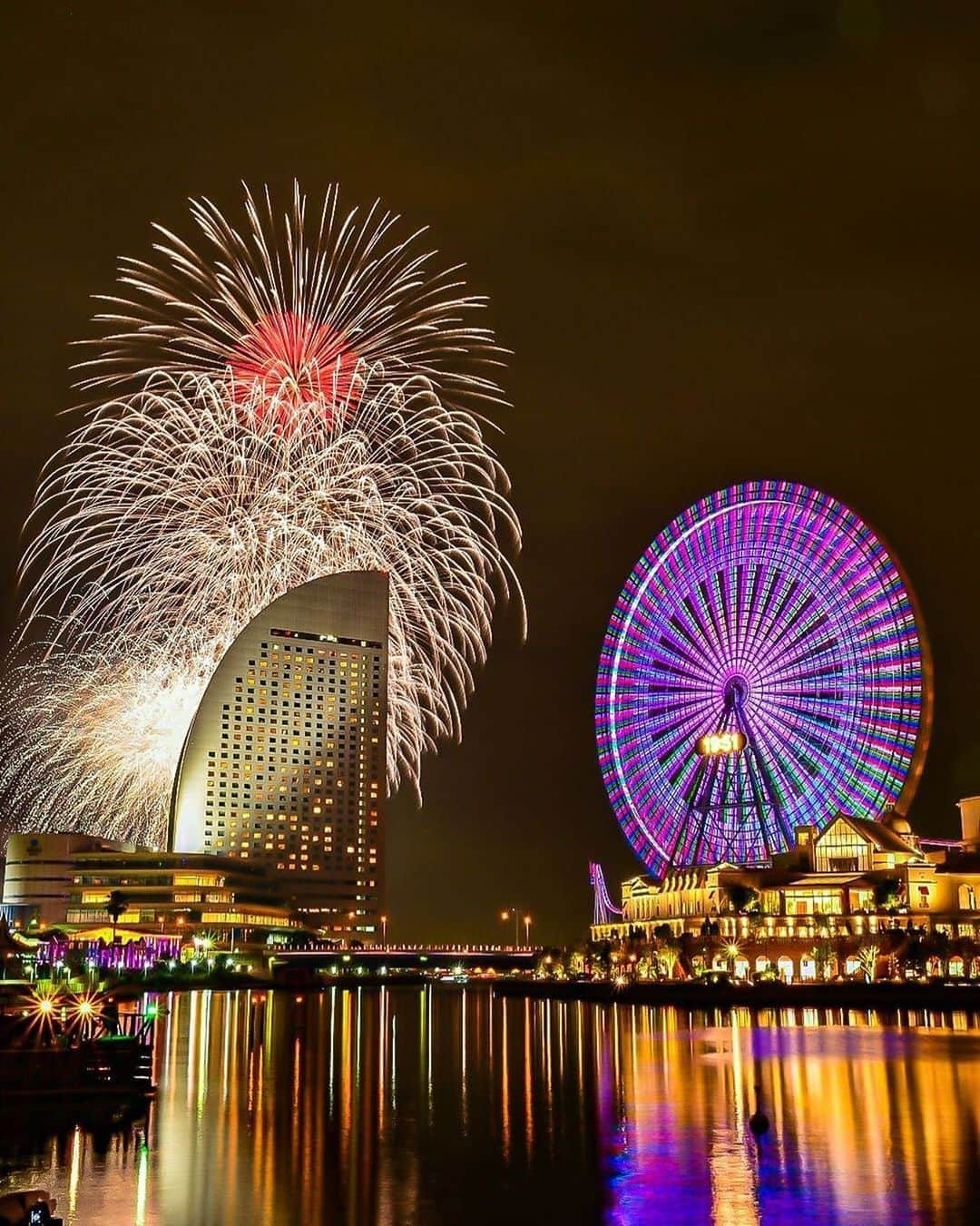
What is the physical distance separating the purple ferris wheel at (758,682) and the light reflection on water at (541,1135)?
109 ft

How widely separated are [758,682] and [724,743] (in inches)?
204

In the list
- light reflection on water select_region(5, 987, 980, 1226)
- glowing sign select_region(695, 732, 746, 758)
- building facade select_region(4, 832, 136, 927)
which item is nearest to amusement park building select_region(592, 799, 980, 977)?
glowing sign select_region(695, 732, 746, 758)

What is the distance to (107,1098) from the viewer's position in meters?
43.8

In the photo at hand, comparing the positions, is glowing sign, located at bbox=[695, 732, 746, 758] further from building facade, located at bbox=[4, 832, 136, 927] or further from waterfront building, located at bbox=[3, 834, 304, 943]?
building facade, located at bbox=[4, 832, 136, 927]

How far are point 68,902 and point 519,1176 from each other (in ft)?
509

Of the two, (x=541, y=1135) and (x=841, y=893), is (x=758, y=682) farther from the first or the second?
(x=541, y=1135)

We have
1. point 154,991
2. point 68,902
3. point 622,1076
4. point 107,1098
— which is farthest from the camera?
point 68,902

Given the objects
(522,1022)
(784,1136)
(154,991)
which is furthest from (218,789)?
(784,1136)

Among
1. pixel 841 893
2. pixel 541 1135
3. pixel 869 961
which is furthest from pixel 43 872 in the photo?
pixel 541 1135

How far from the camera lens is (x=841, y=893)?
11625 cm

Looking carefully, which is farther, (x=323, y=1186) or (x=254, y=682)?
(x=254, y=682)

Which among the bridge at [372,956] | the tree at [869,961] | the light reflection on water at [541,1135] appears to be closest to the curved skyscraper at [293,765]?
the bridge at [372,956]

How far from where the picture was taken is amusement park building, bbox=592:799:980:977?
374 ft

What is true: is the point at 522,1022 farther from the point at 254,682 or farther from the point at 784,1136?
the point at 254,682
